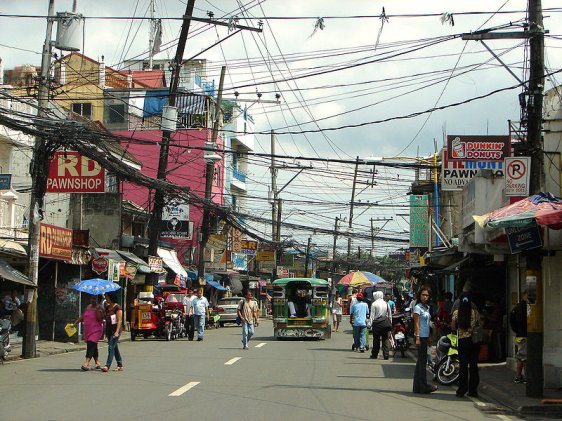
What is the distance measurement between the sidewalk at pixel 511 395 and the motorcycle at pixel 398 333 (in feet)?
15.6

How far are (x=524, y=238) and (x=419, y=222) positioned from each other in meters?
35.0

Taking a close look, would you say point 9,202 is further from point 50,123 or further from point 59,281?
point 50,123

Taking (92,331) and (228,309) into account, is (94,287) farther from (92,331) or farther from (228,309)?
(228,309)

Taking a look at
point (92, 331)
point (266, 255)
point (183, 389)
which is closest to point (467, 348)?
point (183, 389)

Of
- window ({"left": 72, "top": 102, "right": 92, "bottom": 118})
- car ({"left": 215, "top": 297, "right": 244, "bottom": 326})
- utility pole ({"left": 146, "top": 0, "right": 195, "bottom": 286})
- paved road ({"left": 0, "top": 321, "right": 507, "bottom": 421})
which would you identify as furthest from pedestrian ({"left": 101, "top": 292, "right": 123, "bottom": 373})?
window ({"left": 72, "top": 102, "right": 92, "bottom": 118})

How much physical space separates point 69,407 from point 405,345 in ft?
50.6

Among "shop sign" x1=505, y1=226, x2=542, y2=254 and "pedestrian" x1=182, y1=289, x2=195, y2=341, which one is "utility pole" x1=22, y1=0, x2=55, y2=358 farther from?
"shop sign" x1=505, y1=226, x2=542, y2=254

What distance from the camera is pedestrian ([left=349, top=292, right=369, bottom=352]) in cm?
2548

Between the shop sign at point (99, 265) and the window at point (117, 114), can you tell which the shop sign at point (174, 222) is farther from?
the window at point (117, 114)

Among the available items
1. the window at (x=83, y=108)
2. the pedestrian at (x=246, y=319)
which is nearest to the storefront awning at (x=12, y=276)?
the pedestrian at (x=246, y=319)

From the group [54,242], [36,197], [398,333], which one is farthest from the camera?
[54,242]

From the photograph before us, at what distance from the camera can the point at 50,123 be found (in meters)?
21.5

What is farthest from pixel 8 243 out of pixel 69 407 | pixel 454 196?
pixel 454 196

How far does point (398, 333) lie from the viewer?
24.2 metres
